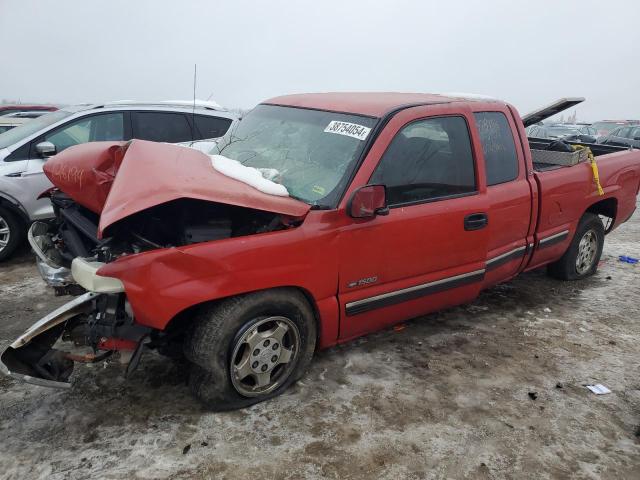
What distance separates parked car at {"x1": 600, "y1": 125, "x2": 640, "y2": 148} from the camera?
45.6 ft

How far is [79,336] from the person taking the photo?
2723 mm

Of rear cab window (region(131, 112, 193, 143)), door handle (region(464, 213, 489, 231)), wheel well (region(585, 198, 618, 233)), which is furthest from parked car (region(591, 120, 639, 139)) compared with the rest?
door handle (region(464, 213, 489, 231))

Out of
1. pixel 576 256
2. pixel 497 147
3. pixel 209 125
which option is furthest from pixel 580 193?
pixel 209 125

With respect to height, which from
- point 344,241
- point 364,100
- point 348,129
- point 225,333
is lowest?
point 225,333

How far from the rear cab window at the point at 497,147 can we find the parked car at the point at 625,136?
11604 millimetres

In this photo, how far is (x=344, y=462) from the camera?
2.54 m

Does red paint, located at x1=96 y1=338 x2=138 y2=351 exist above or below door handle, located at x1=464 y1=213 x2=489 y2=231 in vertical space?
below

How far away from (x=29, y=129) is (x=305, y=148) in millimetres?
3983

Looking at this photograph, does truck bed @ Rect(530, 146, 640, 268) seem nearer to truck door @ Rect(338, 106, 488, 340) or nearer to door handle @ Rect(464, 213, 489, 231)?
door handle @ Rect(464, 213, 489, 231)

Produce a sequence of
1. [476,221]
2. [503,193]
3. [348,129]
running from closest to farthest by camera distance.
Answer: [348,129]
[476,221]
[503,193]

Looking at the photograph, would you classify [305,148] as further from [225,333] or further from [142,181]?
[225,333]

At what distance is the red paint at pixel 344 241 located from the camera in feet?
8.27

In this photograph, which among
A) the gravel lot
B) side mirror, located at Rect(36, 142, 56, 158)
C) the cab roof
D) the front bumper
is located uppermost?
the cab roof

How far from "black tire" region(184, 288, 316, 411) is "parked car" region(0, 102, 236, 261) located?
11.6 feet
